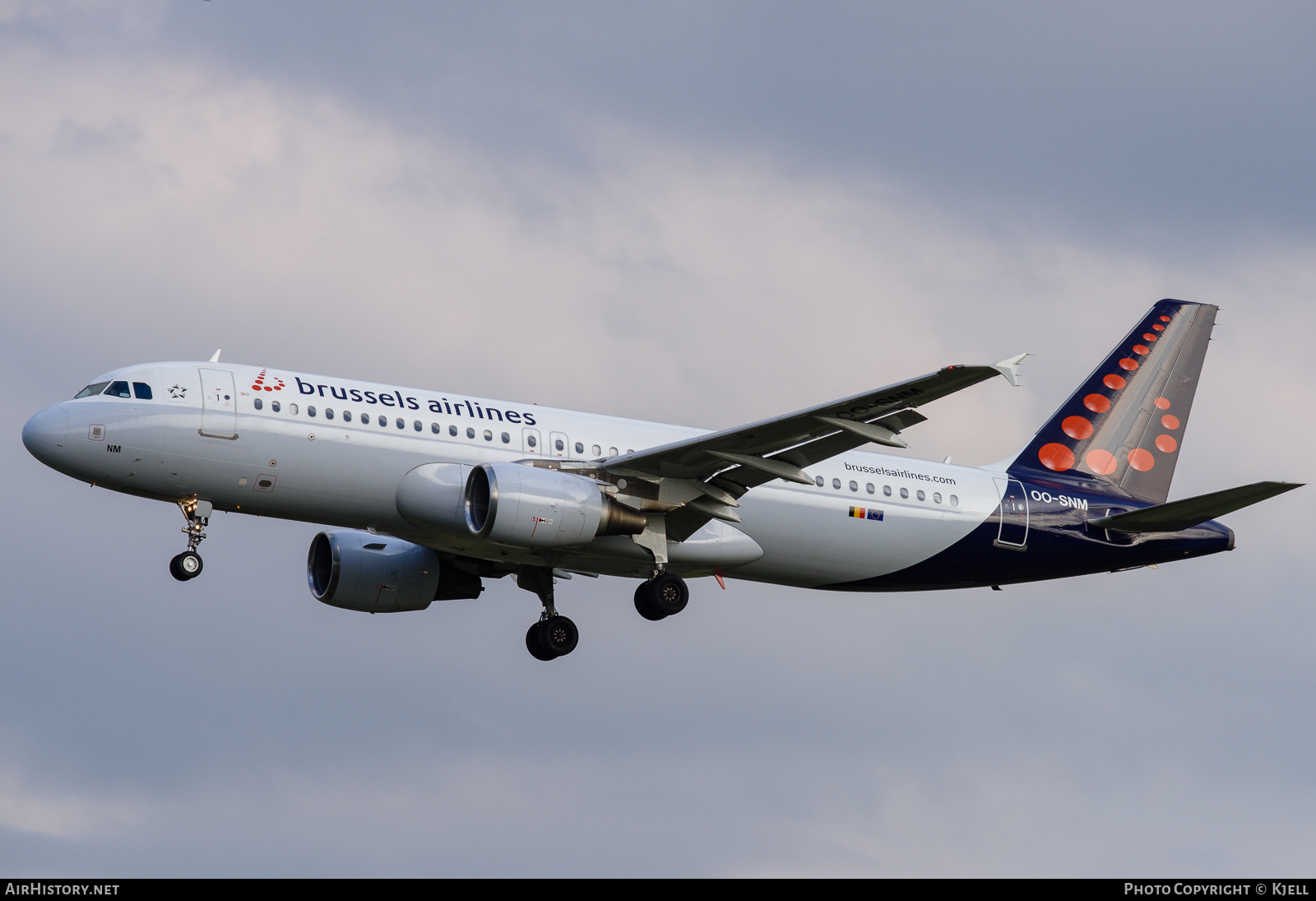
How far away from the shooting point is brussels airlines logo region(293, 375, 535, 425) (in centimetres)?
3359

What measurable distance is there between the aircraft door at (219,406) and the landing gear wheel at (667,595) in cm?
955

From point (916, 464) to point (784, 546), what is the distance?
4552mm

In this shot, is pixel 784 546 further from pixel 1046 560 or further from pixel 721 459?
pixel 1046 560

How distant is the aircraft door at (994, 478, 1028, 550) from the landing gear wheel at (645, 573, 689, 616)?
27.6ft

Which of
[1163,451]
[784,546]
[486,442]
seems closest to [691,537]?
[784,546]

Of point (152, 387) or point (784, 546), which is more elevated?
point (152, 387)

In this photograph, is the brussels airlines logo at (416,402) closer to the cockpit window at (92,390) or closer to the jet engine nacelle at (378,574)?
the cockpit window at (92,390)

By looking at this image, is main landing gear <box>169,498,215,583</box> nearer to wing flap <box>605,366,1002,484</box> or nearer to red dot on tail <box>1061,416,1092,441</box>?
wing flap <box>605,366,1002,484</box>

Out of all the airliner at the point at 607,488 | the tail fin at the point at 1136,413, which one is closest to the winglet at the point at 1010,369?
the airliner at the point at 607,488

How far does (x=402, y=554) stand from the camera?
39.0 m

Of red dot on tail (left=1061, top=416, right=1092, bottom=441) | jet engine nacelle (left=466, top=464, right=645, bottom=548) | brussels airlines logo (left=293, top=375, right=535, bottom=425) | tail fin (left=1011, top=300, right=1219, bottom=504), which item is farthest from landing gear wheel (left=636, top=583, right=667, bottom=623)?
red dot on tail (left=1061, top=416, right=1092, bottom=441)

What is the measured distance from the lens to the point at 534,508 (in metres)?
32.8

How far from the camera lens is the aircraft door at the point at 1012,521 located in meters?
38.8

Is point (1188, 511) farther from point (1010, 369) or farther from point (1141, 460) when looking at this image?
point (1010, 369)
